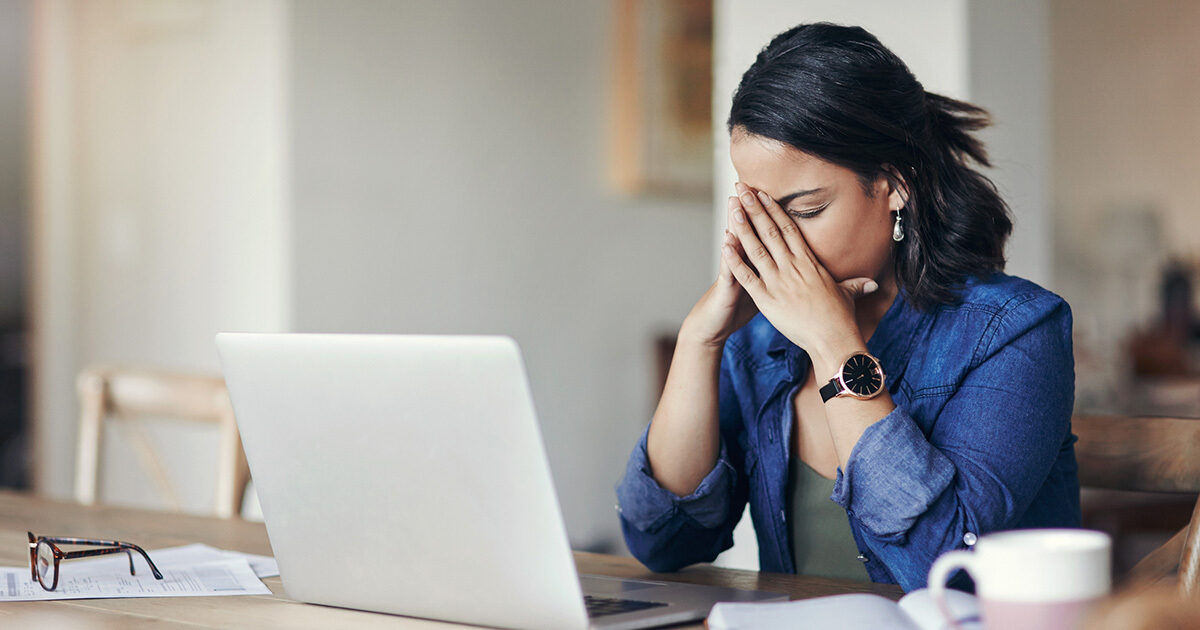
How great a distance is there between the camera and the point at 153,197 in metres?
3.11

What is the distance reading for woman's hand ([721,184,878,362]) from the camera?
1.13 meters

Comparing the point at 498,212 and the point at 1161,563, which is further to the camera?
the point at 498,212

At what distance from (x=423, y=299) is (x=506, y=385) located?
240 centimetres

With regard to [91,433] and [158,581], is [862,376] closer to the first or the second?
[158,581]

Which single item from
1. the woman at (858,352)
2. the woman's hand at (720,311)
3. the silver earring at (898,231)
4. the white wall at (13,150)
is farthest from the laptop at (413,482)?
the white wall at (13,150)

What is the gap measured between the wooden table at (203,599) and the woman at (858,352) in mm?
70

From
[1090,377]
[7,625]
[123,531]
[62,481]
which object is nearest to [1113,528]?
[1090,377]

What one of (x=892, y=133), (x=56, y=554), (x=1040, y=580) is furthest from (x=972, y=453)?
(x=56, y=554)

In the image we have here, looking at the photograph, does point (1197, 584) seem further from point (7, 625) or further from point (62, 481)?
point (62, 481)

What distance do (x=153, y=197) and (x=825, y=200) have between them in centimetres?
238

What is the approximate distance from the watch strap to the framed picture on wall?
263 cm

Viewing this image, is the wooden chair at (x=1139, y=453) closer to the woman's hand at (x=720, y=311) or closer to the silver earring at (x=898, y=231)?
the silver earring at (x=898, y=231)

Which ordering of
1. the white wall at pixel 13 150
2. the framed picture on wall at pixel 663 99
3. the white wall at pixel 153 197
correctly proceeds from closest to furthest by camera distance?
1. the white wall at pixel 153 197
2. the white wall at pixel 13 150
3. the framed picture on wall at pixel 663 99

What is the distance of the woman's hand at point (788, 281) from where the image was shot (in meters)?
1.13
